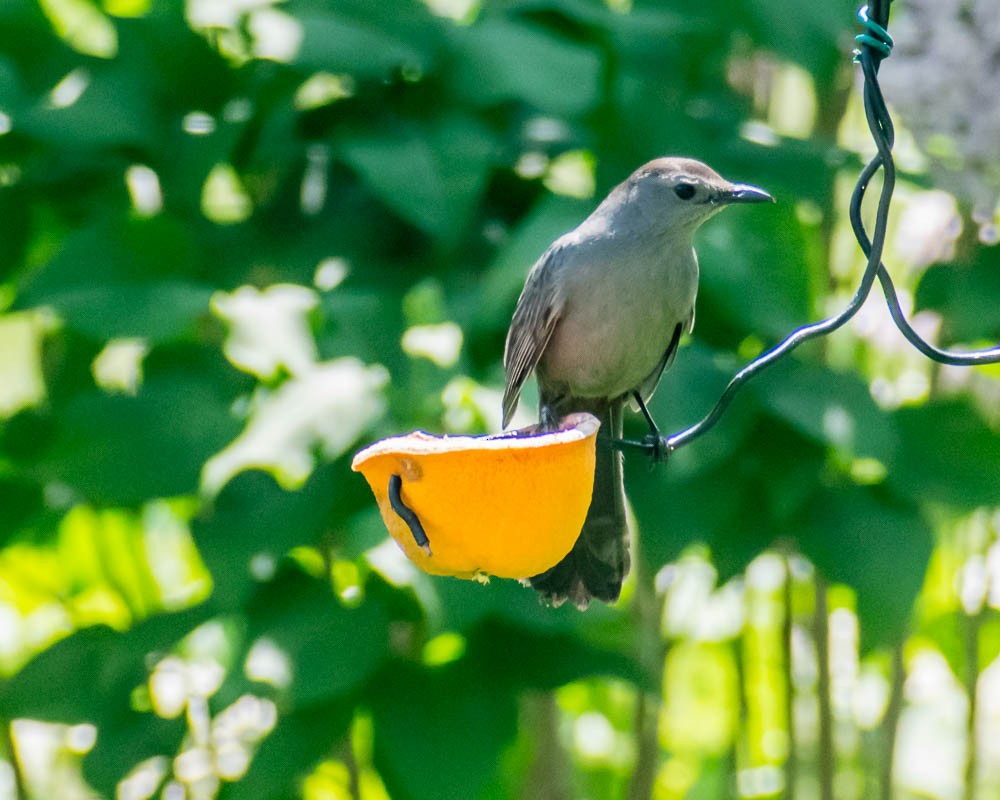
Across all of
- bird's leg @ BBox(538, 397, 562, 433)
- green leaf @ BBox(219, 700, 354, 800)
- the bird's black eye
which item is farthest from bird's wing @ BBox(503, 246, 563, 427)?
green leaf @ BBox(219, 700, 354, 800)

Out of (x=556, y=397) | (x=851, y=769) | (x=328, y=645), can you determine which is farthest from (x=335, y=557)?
(x=851, y=769)

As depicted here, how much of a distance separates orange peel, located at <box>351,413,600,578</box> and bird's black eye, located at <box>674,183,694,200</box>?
0.81m

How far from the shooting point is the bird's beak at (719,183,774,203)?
198 centimetres

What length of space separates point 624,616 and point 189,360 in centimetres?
112

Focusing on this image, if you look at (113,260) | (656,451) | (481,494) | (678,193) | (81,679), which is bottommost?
(81,679)

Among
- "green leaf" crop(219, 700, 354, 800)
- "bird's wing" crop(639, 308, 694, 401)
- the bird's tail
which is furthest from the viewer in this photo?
"green leaf" crop(219, 700, 354, 800)

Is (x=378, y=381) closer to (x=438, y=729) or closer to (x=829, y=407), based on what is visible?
(x=438, y=729)

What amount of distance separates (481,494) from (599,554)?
684 millimetres

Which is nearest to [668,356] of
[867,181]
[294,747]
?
[867,181]

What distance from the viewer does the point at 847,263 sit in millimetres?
3586

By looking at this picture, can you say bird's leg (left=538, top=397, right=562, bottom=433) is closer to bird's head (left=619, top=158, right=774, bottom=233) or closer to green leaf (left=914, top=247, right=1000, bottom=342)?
bird's head (left=619, top=158, right=774, bottom=233)

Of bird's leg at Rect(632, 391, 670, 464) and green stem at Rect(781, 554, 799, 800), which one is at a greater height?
bird's leg at Rect(632, 391, 670, 464)

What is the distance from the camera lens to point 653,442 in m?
1.99

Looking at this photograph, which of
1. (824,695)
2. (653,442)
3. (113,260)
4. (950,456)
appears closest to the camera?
(653,442)
